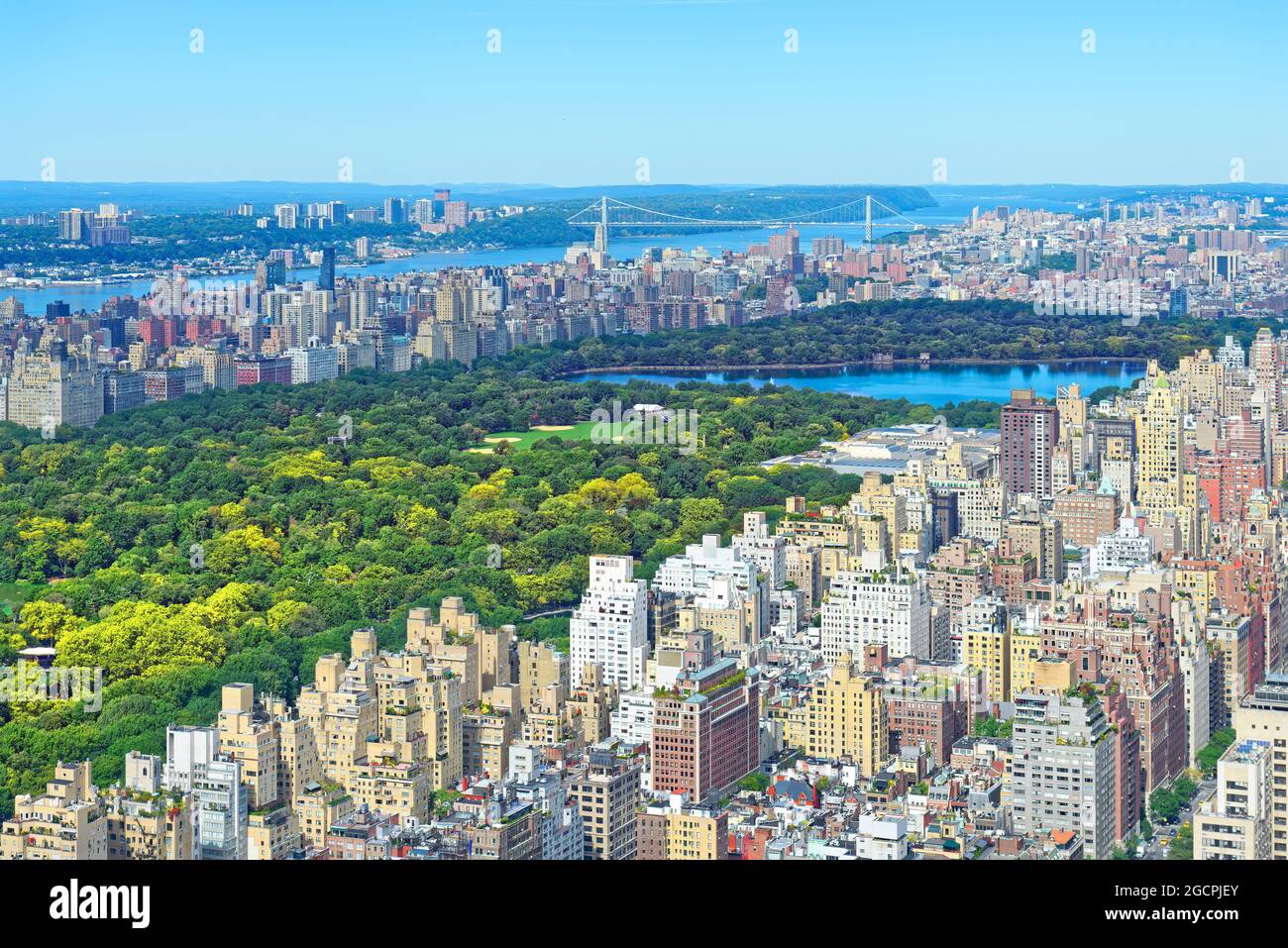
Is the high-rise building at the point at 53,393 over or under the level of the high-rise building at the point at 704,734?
over

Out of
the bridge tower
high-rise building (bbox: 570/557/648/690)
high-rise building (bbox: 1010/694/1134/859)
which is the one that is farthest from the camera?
the bridge tower

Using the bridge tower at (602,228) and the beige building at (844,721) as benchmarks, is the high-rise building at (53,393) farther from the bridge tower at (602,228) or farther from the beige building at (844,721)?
the bridge tower at (602,228)

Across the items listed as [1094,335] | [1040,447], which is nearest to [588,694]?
[1040,447]

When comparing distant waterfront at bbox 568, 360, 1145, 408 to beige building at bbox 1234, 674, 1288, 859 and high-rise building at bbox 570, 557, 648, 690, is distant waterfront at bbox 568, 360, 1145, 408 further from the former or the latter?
beige building at bbox 1234, 674, 1288, 859

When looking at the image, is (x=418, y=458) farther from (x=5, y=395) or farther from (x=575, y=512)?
(x=5, y=395)

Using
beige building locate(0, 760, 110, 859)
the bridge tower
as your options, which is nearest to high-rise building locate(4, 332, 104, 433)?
beige building locate(0, 760, 110, 859)
